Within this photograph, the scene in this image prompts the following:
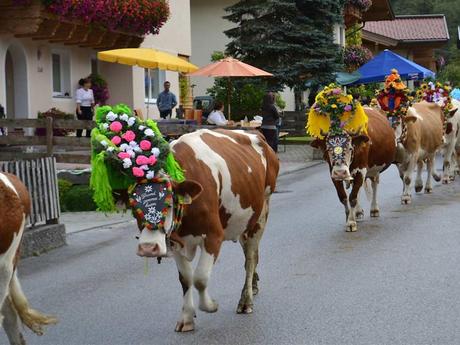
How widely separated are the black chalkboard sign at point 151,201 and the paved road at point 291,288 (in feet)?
3.57

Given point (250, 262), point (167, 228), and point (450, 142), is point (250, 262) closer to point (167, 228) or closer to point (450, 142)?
point (167, 228)

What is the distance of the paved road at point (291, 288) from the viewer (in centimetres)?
755

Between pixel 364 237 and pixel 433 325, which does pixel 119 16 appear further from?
pixel 433 325

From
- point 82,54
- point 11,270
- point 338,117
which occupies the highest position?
point 82,54

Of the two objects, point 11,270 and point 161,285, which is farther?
point 161,285

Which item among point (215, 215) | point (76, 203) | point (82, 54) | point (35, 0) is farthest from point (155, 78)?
point (215, 215)

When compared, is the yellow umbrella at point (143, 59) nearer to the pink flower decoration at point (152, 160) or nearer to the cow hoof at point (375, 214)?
the cow hoof at point (375, 214)

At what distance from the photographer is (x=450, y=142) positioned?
68.0 feet

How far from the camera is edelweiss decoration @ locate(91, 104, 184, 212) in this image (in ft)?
22.7

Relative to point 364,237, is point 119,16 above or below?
above

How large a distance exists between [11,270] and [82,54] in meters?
21.0

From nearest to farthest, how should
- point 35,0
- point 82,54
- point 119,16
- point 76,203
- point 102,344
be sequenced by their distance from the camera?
point 102,344, point 76,203, point 35,0, point 119,16, point 82,54

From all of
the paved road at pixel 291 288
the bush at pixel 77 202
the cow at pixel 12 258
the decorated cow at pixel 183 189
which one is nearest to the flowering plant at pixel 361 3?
the bush at pixel 77 202

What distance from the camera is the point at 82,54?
26.8 meters
